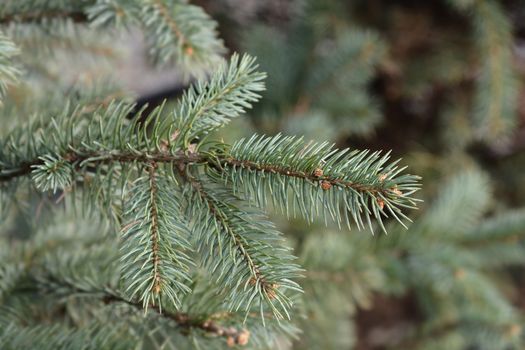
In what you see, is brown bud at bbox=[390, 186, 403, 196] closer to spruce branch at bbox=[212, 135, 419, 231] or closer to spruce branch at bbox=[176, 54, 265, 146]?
spruce branch at bbox=[212, 135, 419, 231]

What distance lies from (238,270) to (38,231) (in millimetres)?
308

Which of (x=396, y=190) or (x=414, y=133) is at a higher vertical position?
(x=396, y=190)

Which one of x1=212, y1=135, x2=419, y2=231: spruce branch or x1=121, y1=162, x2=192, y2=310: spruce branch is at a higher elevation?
x1=212, y1=135, x2=419, y2=231: spruce branch

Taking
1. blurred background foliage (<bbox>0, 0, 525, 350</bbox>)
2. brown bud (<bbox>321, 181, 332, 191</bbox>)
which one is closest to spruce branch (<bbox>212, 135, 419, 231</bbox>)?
brown bud (<bbox>321, 181, 332, 191</bbox>)

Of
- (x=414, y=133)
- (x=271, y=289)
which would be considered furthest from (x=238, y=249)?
(x=414, y=133)

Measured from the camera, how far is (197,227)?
1.20 feet

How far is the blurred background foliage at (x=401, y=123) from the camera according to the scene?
0.73 meters

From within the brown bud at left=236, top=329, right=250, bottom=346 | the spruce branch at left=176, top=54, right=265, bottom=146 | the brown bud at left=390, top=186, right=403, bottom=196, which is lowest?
the brown bud at left=236, top=329, right=250, bottom=346

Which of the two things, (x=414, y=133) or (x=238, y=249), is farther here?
(x=414, y=133)

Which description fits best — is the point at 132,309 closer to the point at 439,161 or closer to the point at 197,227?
the point at 197,227

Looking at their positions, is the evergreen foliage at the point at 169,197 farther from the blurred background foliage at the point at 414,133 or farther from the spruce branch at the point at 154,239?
the blurred background foliage at the point at 414,133

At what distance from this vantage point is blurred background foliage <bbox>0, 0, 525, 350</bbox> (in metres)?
0.73

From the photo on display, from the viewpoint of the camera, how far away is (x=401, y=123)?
3.92 feet

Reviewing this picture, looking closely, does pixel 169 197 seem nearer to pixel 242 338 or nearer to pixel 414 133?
pixel 242 338
